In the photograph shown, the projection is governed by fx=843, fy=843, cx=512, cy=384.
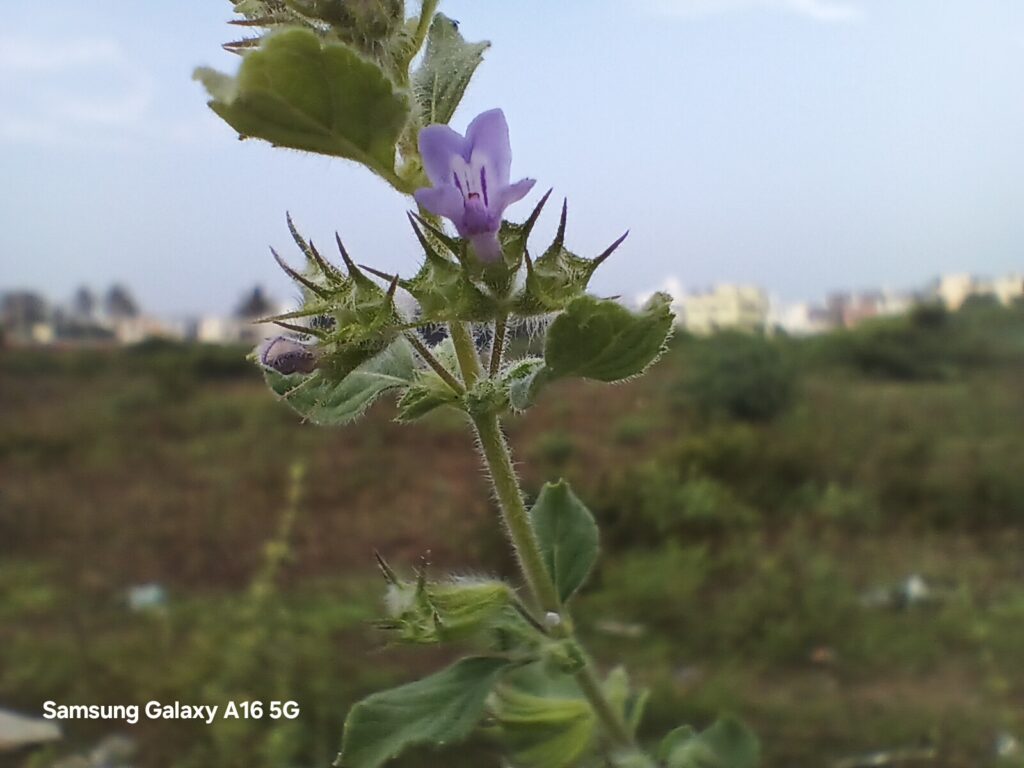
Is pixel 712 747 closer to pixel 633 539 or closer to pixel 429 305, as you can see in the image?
pixel 429 305

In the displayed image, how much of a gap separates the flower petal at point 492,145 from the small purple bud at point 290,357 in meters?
0.13

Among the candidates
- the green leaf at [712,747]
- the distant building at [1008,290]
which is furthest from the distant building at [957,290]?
the green leaf at [712,747]

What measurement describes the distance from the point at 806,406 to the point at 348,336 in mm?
3725

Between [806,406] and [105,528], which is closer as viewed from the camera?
[105,528]

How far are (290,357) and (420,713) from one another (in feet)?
0.83

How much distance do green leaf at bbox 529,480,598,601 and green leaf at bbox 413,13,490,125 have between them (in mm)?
327

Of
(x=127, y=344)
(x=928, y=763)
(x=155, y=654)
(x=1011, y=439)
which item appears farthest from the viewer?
(x=127, y=344)

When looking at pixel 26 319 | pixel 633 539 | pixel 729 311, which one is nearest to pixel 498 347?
pixel 633 539

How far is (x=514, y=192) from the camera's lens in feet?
1.39

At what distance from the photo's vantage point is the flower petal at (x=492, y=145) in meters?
0.43

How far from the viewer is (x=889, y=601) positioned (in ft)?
8.34

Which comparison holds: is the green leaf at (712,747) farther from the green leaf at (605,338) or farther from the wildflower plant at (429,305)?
the green leaf at (605,338)

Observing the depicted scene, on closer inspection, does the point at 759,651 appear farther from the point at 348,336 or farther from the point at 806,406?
the point at 348,336

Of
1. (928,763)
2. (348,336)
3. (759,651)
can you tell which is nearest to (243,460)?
(759,651)
